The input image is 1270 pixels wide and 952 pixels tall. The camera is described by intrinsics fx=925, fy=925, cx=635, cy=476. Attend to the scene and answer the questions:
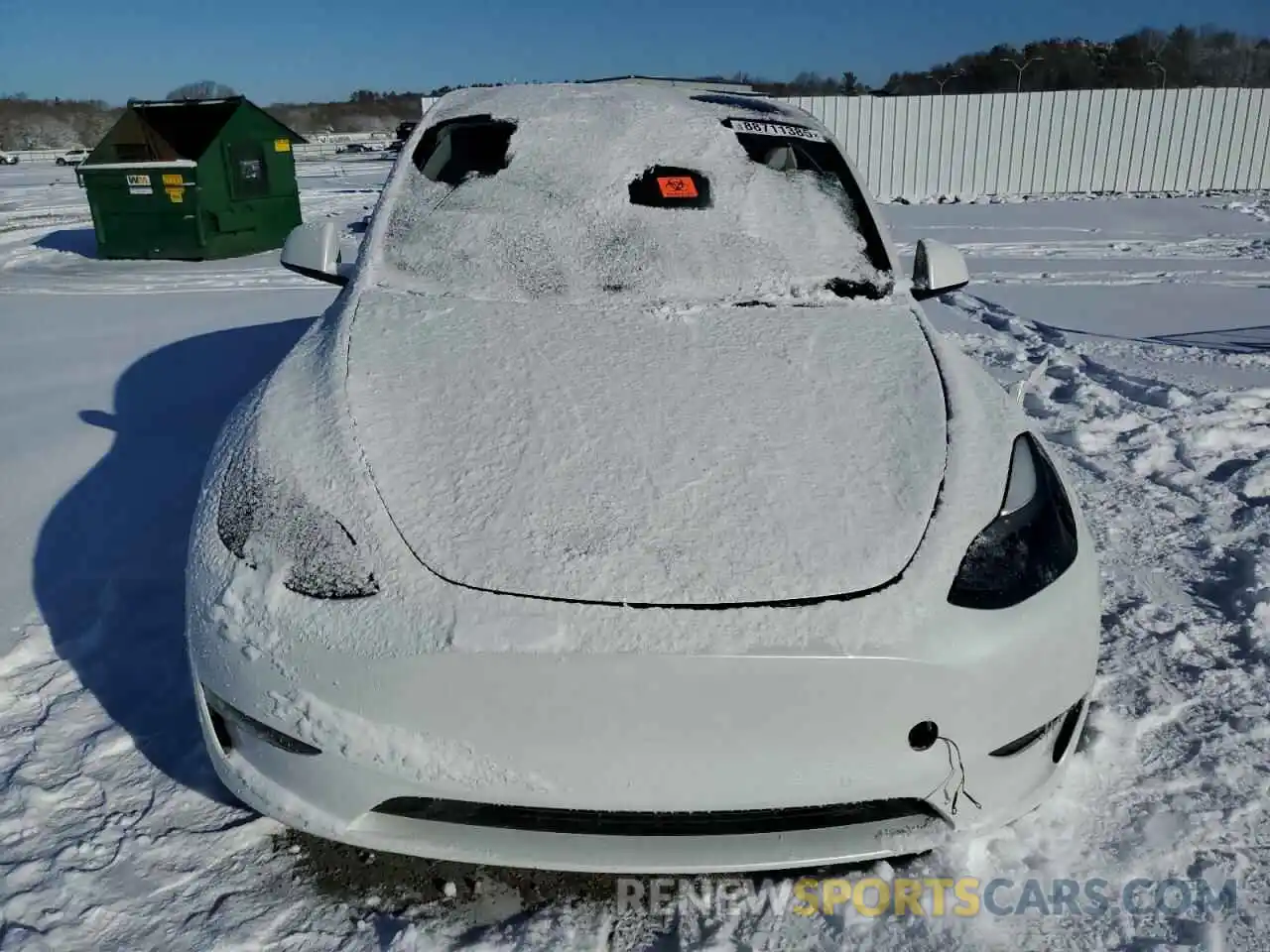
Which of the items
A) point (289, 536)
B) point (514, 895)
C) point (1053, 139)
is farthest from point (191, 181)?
point (1053, 139)

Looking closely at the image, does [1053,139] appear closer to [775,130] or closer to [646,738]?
[775,130]

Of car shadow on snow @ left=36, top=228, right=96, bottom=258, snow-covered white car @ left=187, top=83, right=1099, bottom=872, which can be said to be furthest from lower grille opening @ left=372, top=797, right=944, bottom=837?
car shadow on snow @ left=36, top=228, right=96, bottom=258

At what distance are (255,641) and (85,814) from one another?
75 centimetres

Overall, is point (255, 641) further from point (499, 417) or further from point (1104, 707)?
point (1104, 707)

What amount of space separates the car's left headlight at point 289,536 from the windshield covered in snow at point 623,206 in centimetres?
91

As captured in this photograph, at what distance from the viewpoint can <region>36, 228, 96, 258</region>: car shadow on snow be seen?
37.1 feet

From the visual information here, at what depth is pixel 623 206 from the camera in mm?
2828

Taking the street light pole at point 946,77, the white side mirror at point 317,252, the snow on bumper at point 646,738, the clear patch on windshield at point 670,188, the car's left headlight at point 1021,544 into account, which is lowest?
the snow on bumper at point 646,738

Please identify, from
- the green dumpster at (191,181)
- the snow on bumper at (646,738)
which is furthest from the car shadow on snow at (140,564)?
the green dumpster at (191,181)

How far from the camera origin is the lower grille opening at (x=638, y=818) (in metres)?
1.57

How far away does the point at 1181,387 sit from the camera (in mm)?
4809

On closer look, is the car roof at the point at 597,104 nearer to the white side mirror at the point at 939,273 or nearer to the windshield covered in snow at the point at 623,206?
the windshield covered in snow at the point at 623,206

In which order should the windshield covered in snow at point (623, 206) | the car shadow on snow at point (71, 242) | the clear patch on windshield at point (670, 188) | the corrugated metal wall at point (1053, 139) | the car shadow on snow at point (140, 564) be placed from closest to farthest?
the car shadow on snow at point (140, 564) → the windshield covered in snow at point (623, 206) → the clear patch on windshield at point (670, 188) → the car shadow on snow at point (71, 242) → the corrugated metal wall at point (1053, 139)

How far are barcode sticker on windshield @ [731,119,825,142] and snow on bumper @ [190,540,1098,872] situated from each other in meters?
2.03
